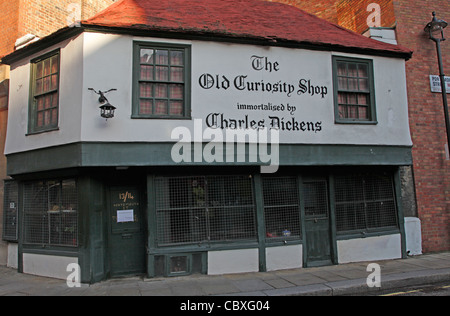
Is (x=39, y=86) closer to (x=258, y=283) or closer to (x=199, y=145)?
(x=199, y=145)

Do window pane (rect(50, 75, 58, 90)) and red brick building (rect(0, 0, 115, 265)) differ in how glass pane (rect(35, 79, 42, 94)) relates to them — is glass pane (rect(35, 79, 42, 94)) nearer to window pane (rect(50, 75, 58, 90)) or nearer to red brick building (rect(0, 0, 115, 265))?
window pane (rect(50, 75, 58, 90))

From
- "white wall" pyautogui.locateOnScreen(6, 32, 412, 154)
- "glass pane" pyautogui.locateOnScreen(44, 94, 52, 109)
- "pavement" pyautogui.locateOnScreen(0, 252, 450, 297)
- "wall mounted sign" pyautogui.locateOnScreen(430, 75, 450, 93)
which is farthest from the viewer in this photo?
"wall mounted sign" pyautogui.locateOnScreen(430, 75, 450, 93)

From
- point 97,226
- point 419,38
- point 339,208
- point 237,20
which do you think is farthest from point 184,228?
point 419,38

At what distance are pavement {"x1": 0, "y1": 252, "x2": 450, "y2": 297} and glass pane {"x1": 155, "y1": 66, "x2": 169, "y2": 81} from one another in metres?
4.47

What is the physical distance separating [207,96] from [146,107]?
1416mm

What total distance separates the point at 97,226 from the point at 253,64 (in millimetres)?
5269

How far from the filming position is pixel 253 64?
7.88 m

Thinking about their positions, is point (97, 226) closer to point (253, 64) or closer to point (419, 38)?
point (253, 64)

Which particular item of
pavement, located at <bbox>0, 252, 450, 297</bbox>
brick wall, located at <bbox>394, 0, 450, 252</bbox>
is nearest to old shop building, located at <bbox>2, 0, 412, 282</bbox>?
pavement, located at <bbox>0, 252, 450, 297</bbox>

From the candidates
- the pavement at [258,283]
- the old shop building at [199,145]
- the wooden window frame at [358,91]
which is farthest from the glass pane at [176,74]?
the pavement at [258,283]

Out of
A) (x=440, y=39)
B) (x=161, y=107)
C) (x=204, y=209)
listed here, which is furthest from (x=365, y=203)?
(x=161, y=107)

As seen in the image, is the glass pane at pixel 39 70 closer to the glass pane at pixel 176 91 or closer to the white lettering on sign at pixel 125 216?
the glass pane at pixel 176 91

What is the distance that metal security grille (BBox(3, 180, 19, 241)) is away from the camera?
27.6ft

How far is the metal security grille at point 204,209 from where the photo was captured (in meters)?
7.30
